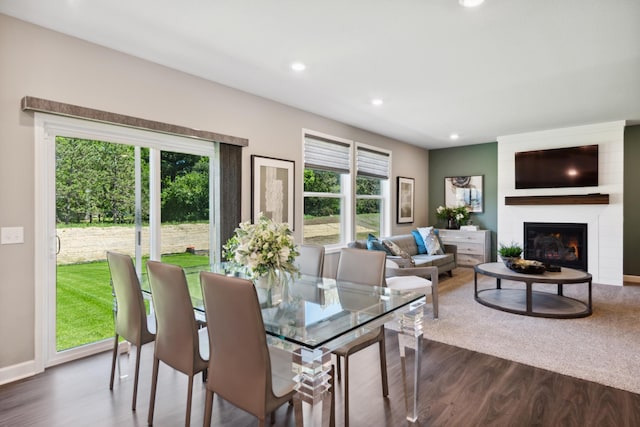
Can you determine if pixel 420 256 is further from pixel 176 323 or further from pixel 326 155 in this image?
pixel 176 323

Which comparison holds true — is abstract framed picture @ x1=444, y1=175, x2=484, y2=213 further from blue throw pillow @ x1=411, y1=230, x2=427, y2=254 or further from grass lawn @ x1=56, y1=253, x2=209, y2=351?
grass lawn @ x1=56, y1=253, x2=209, y2=351

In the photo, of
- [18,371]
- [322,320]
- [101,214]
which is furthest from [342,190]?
[18,371]

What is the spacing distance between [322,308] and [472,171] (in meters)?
6.22

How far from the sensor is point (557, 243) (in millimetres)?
6094

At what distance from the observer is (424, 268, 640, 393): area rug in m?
2.77

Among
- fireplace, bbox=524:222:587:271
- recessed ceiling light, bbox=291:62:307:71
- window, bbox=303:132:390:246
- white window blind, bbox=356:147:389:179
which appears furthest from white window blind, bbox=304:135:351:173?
fireplace, bbox=524:222:587:271

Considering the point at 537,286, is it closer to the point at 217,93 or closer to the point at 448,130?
the point at 448,130

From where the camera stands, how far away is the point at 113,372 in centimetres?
247

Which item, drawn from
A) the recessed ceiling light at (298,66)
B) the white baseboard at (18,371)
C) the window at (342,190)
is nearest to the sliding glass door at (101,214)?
the white baseboard at (18,371)

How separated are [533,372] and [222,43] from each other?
3529 mm

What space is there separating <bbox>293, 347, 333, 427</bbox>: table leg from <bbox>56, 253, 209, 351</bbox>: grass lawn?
4.75 feet

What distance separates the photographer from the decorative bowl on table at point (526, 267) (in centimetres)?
413

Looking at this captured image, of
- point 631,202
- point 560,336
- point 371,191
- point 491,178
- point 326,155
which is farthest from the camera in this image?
point 491,178

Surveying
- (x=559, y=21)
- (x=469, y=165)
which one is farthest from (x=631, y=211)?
(x=559, y=21)
